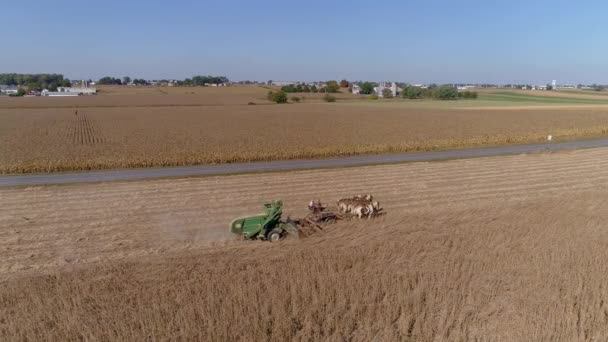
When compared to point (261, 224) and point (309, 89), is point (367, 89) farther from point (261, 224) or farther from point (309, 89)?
point (261, 224)

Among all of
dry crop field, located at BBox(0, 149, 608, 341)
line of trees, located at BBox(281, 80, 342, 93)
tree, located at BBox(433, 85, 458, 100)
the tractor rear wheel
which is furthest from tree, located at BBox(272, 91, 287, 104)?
the tractor rear wheel

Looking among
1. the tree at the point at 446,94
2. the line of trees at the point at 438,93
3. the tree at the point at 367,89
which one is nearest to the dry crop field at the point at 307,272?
the tree at the point at 446,94

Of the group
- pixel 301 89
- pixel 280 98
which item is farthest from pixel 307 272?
pixel 301 89

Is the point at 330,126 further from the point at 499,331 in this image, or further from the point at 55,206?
the point at 499,331

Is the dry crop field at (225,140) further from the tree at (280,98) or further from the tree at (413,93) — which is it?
the tree at (413,93)

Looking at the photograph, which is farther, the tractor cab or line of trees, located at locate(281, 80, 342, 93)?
line of trees, located at locate(281, 80, 342, 93)

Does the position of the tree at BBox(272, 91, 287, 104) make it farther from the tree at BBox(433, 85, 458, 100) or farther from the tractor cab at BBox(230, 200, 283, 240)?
the tractor cab at BBox(230, 200, 283, 240)
